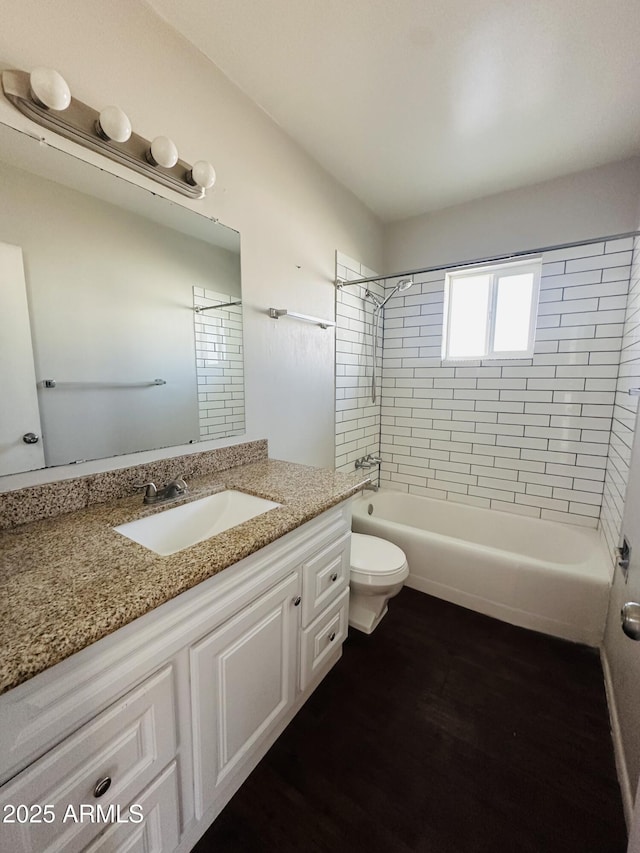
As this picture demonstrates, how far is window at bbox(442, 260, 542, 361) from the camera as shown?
2.30 m

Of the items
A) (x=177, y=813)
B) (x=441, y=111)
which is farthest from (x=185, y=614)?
(x=441, y=111)

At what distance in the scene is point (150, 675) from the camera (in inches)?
28.6

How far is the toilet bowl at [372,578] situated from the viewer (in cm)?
165

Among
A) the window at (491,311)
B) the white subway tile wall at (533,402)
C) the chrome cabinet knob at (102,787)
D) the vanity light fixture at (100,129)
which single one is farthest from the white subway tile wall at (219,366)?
the window at (491,311)

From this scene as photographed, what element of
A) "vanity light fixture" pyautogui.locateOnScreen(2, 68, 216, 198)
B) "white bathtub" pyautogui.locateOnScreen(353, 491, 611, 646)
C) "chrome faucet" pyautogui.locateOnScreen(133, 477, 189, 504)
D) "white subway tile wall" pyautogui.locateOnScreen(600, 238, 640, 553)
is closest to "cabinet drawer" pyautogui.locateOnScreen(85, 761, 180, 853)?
"chrome faucet" pyautogui.locateOnScreen(133, 477, 189, 504)

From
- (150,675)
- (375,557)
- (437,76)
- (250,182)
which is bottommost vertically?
(375,557)

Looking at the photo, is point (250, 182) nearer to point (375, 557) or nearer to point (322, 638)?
point (375, 557)

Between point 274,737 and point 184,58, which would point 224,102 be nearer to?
point 184,58

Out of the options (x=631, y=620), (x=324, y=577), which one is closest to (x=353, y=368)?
(x=324, y=577)

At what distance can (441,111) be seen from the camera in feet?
5.16

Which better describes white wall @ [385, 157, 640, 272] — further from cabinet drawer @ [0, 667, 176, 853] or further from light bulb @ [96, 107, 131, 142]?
cabinet drawer @ [0, 667, 176, 853]

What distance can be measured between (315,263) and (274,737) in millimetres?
2291

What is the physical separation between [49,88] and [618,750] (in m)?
2.74

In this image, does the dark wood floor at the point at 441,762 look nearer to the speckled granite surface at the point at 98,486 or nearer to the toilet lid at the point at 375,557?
the toilet lid at the point at 375,557
